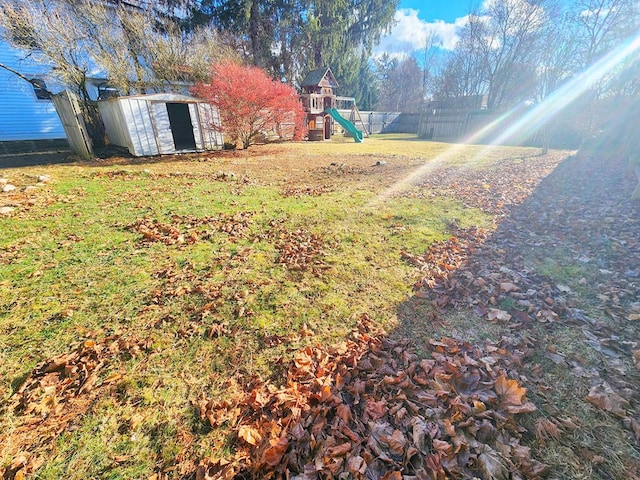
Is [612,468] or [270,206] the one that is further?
[270,206]

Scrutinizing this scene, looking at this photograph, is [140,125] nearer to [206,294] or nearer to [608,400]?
[206,294]

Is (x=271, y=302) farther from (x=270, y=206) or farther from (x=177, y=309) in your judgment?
(x=270, y=206)

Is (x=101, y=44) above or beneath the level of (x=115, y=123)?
above

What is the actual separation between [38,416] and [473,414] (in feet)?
9.43

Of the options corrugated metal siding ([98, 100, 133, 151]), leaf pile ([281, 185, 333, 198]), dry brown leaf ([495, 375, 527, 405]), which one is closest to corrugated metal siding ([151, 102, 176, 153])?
corrugated metal siding ([98, 100, 133, 151])

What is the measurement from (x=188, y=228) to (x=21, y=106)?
1568 centimetres

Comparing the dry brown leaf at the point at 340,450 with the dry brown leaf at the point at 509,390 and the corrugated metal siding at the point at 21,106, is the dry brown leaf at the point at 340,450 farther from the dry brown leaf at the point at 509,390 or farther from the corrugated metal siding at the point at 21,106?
the corrugated metal siding at the point at 21,106

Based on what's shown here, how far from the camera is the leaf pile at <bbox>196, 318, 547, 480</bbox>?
1.61m

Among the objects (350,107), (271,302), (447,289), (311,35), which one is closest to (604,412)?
(447,289)

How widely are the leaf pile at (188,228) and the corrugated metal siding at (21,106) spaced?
1378cm

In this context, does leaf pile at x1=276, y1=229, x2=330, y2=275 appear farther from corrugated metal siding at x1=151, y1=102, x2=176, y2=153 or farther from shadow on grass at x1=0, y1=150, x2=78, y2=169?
shadow on grass at x1=0, y1=150, x2=78, y2=169

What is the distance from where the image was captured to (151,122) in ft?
37.2

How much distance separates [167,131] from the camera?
11.9 metres

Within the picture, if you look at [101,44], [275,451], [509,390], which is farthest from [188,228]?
[101,44]
